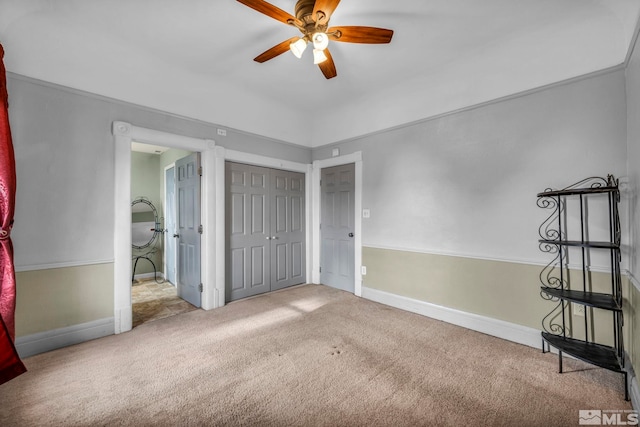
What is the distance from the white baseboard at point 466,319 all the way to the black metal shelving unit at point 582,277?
6.2 inches

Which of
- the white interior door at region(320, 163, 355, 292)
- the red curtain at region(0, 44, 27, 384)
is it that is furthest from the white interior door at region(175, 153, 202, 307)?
the white interior door at region(320, 163, 355, 292)

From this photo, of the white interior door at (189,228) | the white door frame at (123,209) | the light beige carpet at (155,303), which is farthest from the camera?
the white interior door at (189,228)

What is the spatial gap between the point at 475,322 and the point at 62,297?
3.99m

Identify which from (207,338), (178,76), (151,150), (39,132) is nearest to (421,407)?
(207,338)

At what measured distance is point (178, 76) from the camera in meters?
3.18

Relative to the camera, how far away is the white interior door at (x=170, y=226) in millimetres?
4383

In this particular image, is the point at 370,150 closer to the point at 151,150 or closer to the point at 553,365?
the point at 553,365

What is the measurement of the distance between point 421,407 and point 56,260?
3.17 metres

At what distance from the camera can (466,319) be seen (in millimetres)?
2932

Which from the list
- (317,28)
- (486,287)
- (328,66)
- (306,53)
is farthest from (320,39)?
(486,287)

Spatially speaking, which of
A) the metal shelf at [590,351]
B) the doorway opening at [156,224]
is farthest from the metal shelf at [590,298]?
the doorway opening at [156,224]

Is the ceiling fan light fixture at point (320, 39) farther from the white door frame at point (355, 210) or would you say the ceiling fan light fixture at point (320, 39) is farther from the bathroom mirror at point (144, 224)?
the bathroom mirror at point (144, 224)

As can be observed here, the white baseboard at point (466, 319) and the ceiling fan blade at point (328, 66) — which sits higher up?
the ceiling fan blade at point (328, 66)

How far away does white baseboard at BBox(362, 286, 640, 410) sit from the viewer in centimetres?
248
